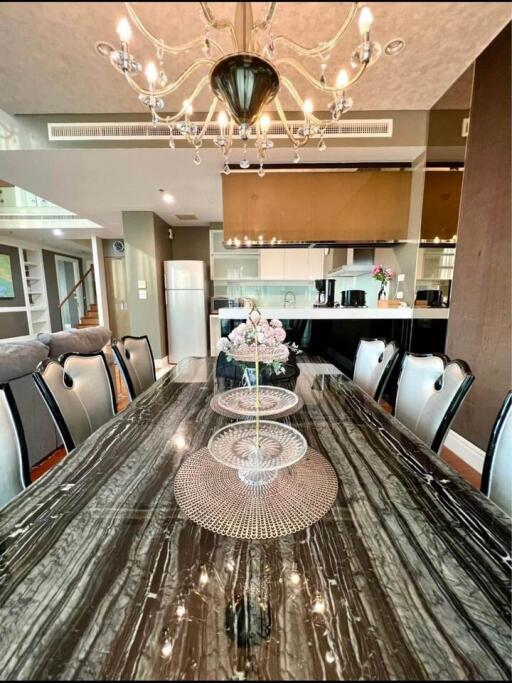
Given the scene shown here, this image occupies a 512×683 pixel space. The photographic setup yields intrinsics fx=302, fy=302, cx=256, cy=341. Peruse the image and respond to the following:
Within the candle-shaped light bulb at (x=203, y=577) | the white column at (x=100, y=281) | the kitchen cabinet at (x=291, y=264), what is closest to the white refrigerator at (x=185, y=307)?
the kitchen cabinet at (x=291, y=264)

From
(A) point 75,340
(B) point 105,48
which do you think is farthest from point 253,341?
(A) point 75,340

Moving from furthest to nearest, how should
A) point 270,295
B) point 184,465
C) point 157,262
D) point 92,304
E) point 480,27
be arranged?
point 92,304, point 270,295, point 157,262, point 480,27, point 184,465

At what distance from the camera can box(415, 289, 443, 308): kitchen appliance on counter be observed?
2.83m

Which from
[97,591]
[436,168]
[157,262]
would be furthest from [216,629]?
[157,262]

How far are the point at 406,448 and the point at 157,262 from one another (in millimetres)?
4839

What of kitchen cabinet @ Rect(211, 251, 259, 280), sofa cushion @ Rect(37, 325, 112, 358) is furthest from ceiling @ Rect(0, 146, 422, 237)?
sofa cushion @ Rect(37, 325, 112, 358)

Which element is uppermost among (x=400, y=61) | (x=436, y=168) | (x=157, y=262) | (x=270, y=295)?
(x=400, y=61)

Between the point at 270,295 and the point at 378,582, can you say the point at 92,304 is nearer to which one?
the point at 270,295

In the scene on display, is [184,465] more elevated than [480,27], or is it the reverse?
[480,27]

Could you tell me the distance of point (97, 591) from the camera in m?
0.54

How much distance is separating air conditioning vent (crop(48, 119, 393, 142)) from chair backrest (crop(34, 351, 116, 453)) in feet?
7.39

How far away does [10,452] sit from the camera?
3.33 feet

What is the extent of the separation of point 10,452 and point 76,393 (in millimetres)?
394

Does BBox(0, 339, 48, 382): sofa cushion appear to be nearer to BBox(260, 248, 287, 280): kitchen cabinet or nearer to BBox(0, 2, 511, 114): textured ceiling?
BBox(0, 2, 511, 114): textured ceiling
